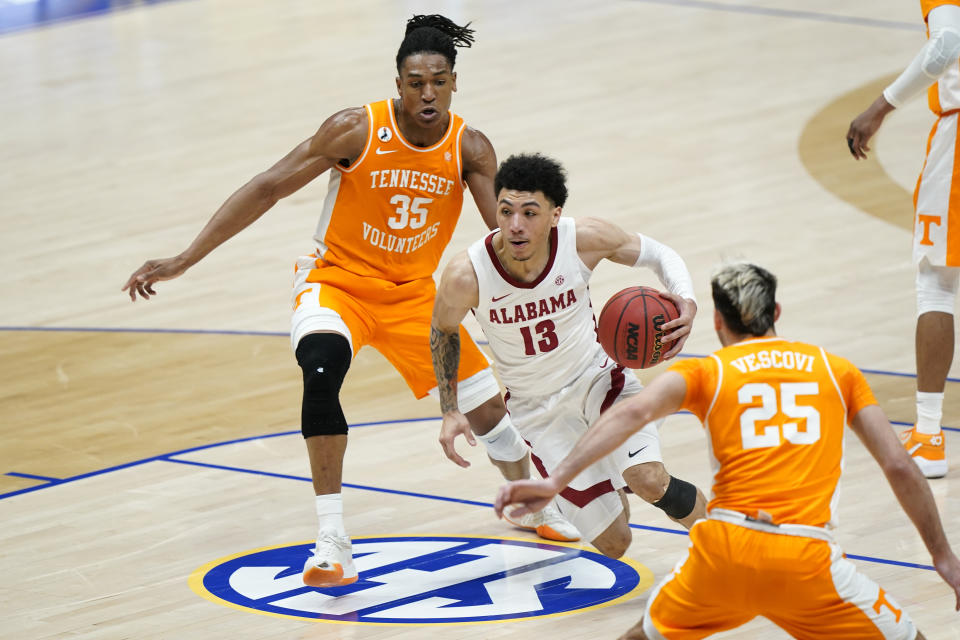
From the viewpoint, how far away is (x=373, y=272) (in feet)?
22.9

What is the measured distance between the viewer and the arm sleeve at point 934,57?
7098mm

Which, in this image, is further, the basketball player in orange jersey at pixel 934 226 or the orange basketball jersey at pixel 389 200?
the basketball player in orange jersey at pixel 934 226

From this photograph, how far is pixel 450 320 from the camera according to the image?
6316 mm

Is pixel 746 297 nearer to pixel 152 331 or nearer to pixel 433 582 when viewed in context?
pixel 433 582

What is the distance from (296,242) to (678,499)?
241 inches

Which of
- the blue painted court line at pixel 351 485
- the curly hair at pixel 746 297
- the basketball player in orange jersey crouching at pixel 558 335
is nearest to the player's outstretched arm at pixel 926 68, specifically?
the basketball player in orange jersey crouching at pixel 558 335

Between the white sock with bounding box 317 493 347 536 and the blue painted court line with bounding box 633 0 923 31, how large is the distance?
37.8 ft

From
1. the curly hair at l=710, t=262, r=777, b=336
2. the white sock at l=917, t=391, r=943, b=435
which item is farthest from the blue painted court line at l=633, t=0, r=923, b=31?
the curly hair at l=710, t=262, r=777, b=336

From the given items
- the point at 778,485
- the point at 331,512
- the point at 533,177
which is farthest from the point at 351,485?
the point at 778,485

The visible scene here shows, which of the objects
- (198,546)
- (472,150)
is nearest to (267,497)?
(198,546)

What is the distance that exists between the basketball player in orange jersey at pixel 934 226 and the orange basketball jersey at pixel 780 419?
2938 mm

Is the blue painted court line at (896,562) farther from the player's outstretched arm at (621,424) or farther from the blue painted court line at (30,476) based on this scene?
the blue painted court line at (30,476)

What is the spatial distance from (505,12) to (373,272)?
470 inches

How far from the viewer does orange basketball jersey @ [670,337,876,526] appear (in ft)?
14.7
